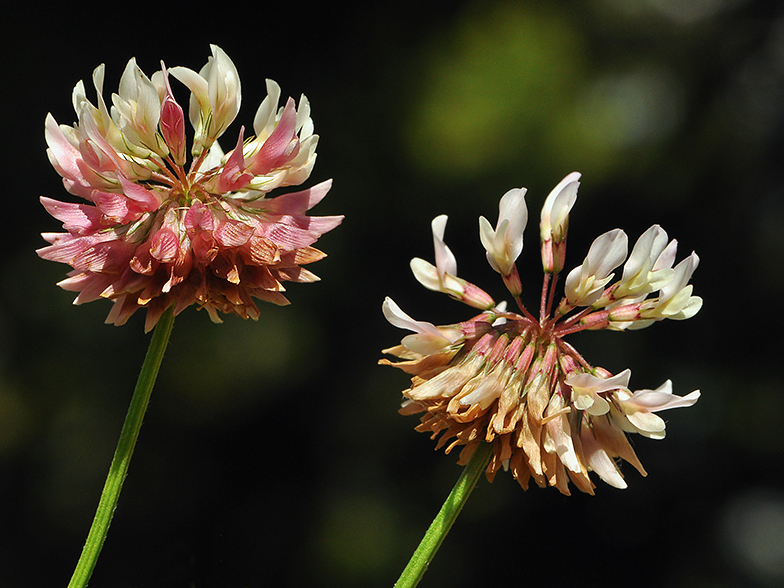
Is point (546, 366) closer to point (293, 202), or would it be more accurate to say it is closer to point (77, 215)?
point (293, 202)

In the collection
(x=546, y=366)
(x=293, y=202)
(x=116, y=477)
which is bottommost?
(x=116, y=477)

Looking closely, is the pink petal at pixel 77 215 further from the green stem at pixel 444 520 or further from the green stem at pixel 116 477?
the green stem at pixel 444 520

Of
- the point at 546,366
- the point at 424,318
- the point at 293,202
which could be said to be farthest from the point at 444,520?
the point at 424,318

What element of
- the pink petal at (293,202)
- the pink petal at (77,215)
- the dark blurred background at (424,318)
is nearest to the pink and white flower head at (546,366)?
the pink petal at (293,202)

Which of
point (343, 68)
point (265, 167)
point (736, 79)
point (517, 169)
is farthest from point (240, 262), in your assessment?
point (736, 79)

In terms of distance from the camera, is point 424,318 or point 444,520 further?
point 424,318

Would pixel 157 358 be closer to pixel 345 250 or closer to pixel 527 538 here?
pixel 345 250
